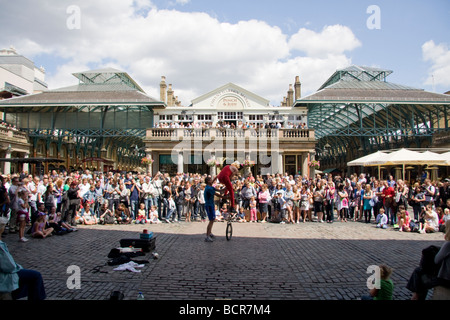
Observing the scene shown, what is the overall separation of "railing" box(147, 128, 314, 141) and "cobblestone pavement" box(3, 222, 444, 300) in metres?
16.1

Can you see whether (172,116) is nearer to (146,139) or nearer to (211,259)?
(146,139)

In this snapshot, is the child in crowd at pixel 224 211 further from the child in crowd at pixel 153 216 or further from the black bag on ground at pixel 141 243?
the black bag on ground at pixel 141 243

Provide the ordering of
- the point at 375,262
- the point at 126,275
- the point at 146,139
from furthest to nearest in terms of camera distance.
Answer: the point at 146,139 < the point at 375,262 < the point at 126,275

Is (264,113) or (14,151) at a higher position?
(264,113)

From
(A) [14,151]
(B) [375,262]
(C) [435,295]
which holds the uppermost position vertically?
(A) [14,151]

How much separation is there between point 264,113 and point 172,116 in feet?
30.7

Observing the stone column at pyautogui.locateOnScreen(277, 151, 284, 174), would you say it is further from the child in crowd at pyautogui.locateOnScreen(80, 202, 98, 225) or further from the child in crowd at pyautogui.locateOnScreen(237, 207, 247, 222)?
the child in crowd at pyautogui.locateOnScreen(80, 202, 98, 225)

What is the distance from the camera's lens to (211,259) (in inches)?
292

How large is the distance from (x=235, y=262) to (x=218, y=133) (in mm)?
20718

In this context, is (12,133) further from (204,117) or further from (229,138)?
(229,138)

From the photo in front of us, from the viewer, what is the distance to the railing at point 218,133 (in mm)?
27281

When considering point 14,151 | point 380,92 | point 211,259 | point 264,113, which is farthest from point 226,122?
point 211,259

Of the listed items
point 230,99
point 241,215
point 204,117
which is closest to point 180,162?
point 204,117

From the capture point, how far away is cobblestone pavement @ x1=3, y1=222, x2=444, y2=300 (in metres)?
5.39
